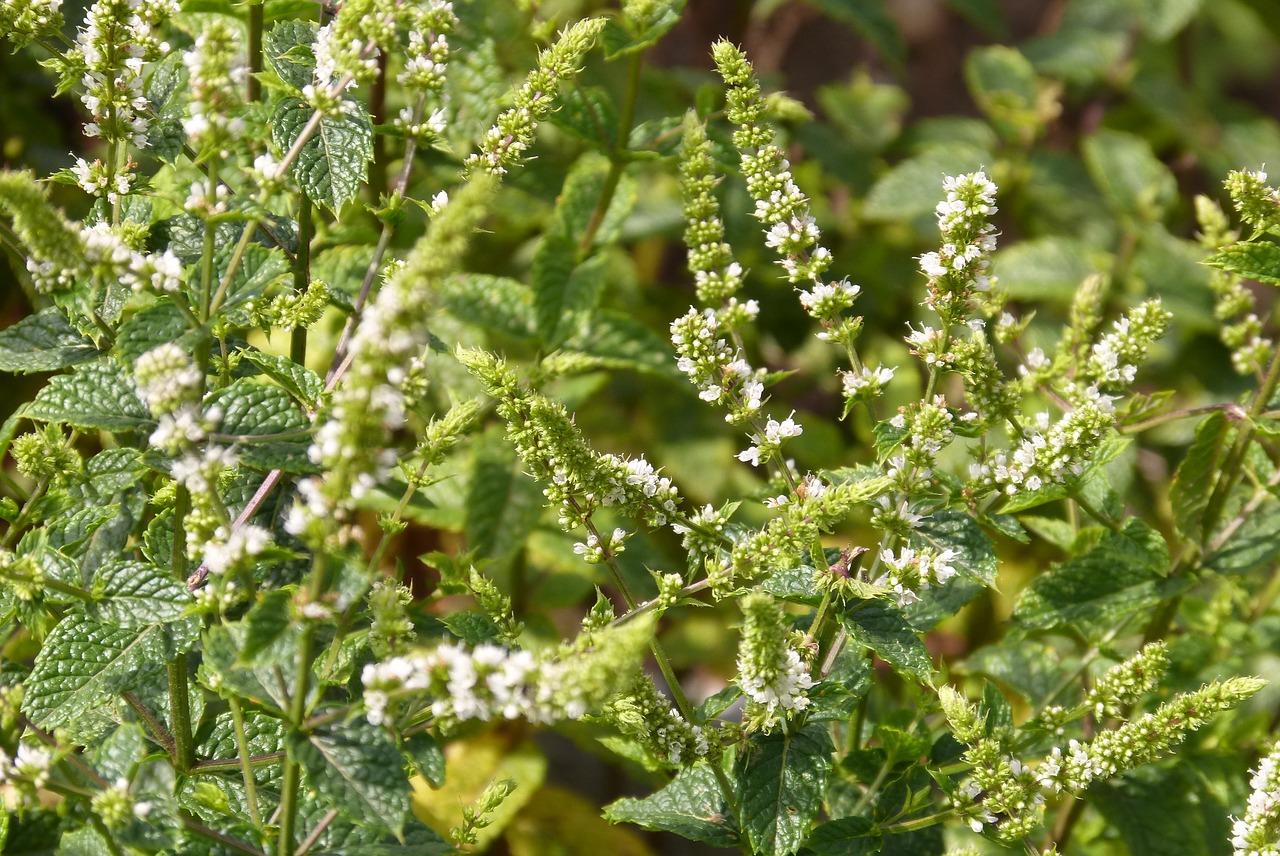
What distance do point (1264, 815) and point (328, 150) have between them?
3.90ft

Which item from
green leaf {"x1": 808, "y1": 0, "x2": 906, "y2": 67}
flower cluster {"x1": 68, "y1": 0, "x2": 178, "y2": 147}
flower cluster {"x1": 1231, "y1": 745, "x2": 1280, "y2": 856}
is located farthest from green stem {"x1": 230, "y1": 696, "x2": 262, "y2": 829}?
green leaf {"x1": 808, "y1": 0, "x2": 906, "y2": 67}

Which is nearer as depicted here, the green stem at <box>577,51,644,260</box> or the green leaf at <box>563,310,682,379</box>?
the green stem at <box>577,51,644,260</box>

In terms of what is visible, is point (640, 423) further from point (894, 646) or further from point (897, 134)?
point (894, 646)

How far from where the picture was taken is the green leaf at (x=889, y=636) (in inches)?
47.9

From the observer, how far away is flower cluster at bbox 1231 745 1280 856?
1184mm

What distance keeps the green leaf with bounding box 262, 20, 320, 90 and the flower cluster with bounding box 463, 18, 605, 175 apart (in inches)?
8.2

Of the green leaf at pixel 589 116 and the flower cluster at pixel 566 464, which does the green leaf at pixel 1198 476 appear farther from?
the green leaf at pixel 589 116

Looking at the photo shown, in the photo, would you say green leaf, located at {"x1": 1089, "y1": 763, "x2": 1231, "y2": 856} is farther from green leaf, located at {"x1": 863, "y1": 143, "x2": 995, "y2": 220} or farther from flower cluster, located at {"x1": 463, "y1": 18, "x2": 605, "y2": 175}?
green leaf, located at {"x1": 863, "y1": 143, "x2": 995, "y2": 220}

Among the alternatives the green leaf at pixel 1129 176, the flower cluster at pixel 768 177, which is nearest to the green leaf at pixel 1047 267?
the green leaf at pixel 1129 176

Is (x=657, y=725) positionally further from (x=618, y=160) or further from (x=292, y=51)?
(x=618, y=160)

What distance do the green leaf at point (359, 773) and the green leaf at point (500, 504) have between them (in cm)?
92

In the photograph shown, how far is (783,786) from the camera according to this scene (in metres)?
1.25

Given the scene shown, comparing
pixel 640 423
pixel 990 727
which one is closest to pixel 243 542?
pixel 990 727

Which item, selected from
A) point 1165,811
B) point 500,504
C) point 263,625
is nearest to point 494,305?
point 500,504
